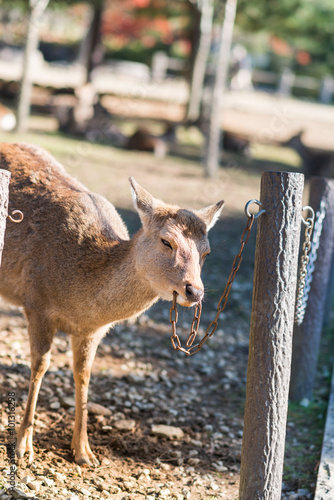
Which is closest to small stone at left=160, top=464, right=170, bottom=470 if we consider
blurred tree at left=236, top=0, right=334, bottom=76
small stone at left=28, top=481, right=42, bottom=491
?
small stone at left=28, top=481, right=42, bottom=491

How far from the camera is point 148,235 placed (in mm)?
3900

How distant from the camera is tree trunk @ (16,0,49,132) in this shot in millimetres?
13922

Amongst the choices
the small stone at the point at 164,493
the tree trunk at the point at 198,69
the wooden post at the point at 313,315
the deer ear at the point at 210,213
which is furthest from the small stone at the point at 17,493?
the tree trunk at the point at 198,69

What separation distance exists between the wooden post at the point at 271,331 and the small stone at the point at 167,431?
1314 millimetres

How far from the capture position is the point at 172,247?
3.69 metres

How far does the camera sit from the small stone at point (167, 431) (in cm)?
468

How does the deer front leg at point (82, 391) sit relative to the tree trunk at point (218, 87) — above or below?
below

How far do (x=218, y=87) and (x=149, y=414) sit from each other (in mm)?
9838

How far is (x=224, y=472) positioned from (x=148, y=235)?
5.73 feet

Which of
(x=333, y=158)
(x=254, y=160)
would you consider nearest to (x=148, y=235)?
(x=333, y=158)

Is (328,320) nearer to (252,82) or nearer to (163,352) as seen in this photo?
(163,352)

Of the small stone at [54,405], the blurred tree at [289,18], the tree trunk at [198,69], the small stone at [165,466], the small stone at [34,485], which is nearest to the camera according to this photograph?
the small stone at [34,485]

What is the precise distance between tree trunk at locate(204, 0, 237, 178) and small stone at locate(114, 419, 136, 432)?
960 centimetres

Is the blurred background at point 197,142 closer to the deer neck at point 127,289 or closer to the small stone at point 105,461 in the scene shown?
the small stone at point 105,461
